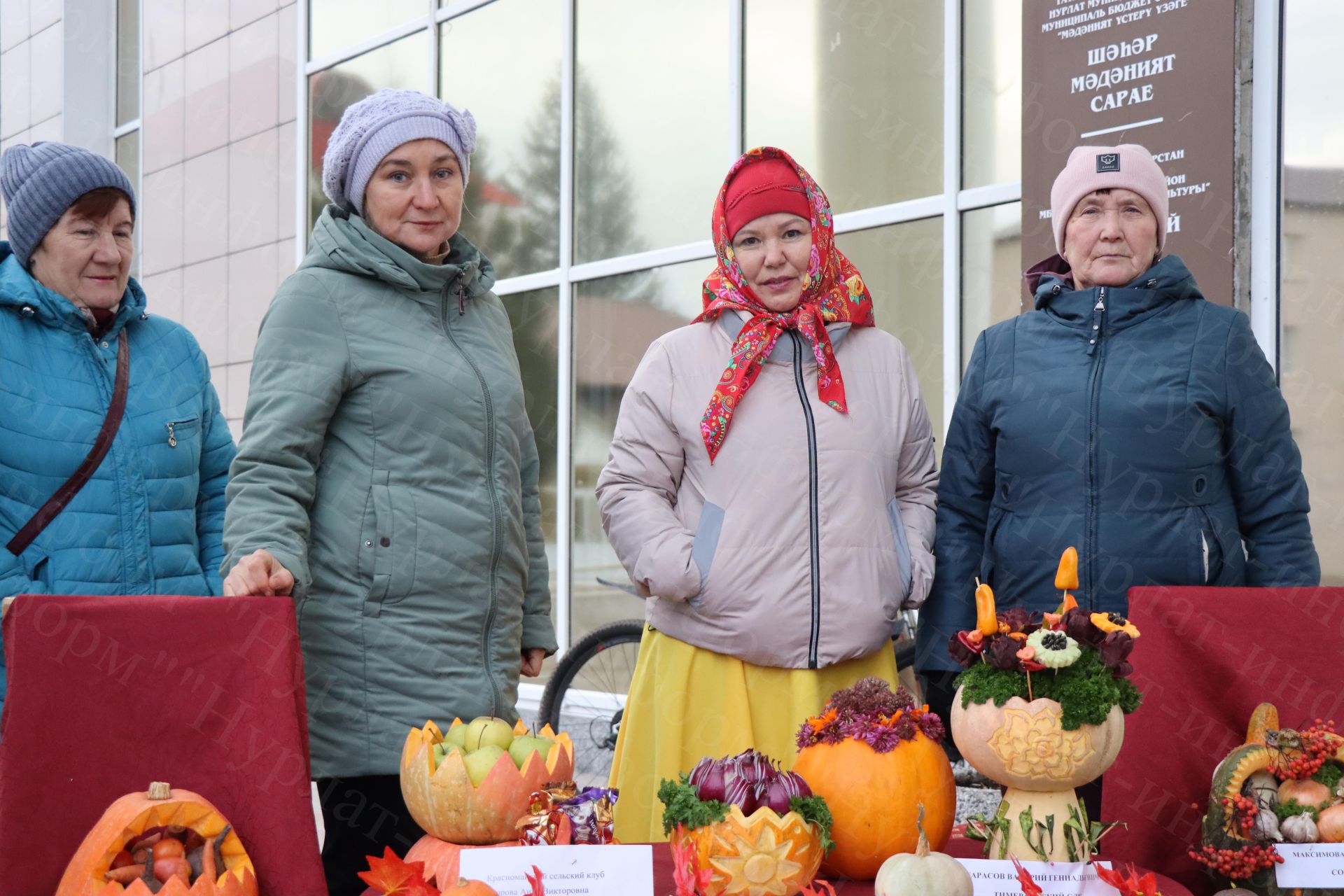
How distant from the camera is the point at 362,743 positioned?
2.19m

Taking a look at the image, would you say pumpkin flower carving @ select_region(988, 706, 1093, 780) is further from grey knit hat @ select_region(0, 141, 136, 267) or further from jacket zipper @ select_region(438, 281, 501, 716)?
grey knit hat @ select_region(0, 141, 136, 267)

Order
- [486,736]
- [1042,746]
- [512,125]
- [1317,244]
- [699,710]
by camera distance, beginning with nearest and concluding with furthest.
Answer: [1042,746], [486,736], [699,710], [1317,244], [512,125]

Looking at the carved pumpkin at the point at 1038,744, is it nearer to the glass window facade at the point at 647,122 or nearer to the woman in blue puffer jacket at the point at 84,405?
the woman in blue puffer jacket at the point at 84,405

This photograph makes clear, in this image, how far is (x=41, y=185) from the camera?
2.45 m

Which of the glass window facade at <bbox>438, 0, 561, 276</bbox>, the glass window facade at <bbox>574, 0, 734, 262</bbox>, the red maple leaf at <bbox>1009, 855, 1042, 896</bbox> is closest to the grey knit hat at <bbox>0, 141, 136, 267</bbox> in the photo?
the red maple leaf at <bbox>1009, 855, 1042, 896</bbox>

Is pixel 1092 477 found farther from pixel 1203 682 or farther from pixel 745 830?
pixel 745 830

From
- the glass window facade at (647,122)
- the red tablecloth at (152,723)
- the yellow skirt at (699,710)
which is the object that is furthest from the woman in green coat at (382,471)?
the glass window facade at (647,122)

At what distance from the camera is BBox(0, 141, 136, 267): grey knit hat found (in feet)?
8.02

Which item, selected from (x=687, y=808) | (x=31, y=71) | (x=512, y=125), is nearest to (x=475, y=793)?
(x=687, y=808)

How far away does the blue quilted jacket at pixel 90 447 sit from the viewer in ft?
7.77

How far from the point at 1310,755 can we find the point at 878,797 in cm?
54

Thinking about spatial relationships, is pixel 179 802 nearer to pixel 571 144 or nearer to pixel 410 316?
pixel 410 316

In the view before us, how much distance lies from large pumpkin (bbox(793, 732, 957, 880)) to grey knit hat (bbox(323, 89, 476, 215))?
128cm

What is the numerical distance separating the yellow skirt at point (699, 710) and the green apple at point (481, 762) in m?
0.63
